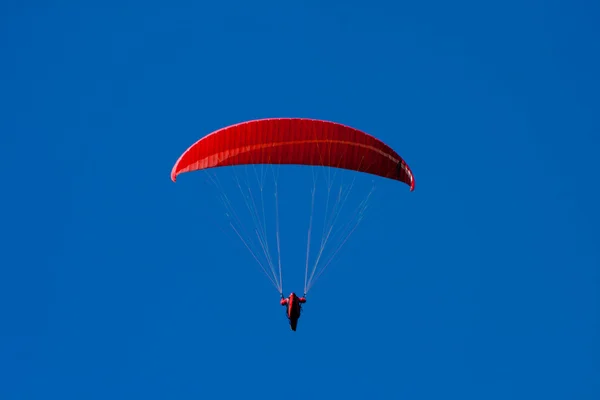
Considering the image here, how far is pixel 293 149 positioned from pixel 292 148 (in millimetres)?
46

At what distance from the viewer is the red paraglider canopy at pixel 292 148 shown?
2525 cm

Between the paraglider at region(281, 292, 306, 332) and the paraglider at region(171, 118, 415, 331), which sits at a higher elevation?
the paraglider at region(171, 118, 415, 331)

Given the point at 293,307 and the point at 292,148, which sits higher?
the point at 292,148

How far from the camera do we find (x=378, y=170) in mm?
26719

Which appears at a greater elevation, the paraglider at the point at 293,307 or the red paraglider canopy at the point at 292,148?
the red paraglider canopy at the point at 292,148

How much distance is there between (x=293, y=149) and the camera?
26031 millimetres

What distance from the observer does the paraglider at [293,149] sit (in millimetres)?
25156

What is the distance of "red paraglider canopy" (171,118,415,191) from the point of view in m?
25.2

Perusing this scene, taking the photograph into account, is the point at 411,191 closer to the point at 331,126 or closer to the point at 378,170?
the point at 378,170

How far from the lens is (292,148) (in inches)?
1024

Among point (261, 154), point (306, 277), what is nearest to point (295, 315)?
point (306, 277)

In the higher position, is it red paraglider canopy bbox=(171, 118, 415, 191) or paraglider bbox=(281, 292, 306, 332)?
red paraglider canopy bbox=(171, 118, 415, 191)

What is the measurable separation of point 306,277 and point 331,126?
366 centimetres

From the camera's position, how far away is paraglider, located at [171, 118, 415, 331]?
25.2 meters
